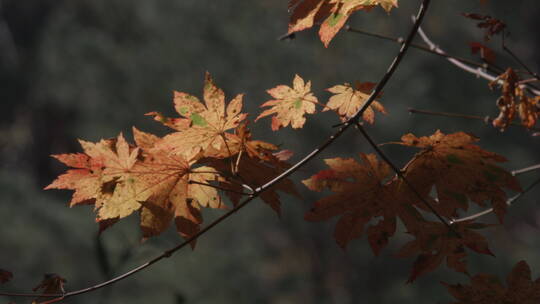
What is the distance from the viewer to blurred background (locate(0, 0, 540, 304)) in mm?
4828

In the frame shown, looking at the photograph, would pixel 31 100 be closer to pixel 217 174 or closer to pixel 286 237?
pixel 286 237

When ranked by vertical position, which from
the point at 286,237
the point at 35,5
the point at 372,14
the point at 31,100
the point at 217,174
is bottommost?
the point at 217,174

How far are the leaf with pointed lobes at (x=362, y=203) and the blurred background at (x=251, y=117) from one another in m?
3.81

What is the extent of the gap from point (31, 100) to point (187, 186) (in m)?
8.41

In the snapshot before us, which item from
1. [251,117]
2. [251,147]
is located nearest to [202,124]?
[251,147]

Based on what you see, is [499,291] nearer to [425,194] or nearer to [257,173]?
[425,194]

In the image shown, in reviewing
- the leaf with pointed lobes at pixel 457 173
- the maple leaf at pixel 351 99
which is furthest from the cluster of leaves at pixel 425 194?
the maple leaf at pixel 351 99

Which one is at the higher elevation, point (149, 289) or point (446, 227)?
point (149, 289)

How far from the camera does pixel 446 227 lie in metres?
0.73

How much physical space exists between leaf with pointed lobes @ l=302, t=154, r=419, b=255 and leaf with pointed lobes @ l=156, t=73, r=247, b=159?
0.17m

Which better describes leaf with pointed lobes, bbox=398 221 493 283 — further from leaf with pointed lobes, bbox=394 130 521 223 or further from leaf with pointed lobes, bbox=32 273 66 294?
leaf with pointed lobes, bbox=32 273 66 294

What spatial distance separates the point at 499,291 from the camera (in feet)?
2.53

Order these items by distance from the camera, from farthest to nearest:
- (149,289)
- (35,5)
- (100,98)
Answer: (35,5) < (100,98) < (149,289)

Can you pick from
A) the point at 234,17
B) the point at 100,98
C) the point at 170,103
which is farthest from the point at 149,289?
the point at 234,17
